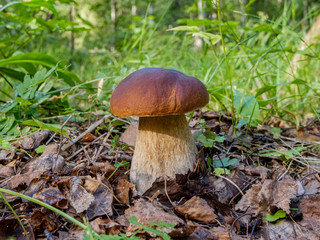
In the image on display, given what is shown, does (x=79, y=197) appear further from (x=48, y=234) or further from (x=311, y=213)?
(x=311, y=213)

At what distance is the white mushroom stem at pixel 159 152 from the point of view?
5.58 ft

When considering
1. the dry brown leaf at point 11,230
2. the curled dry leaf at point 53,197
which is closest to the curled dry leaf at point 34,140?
the curled dry leaf at point 53,197

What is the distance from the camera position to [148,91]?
143 centimetres

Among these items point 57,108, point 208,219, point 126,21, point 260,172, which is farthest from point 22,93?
point 126,21

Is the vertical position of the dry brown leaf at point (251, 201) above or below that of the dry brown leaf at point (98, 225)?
below

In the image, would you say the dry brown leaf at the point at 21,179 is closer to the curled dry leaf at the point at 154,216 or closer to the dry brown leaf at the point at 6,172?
the dry brown leaf at the point at 6,172

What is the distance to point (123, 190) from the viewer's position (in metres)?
1.61

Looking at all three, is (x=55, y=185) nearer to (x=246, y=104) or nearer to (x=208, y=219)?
(x=208, y=219)

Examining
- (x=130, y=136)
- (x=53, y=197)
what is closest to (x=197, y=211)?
(x=53, y=197)

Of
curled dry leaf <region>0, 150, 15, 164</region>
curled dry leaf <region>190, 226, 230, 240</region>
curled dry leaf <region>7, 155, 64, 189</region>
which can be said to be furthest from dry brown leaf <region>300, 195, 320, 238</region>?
curled dry leaf <region>0, 150, 15, 164</region>

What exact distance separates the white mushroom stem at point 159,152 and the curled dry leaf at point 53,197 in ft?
1.62

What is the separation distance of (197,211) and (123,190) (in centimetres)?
50

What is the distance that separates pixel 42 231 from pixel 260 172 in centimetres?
150

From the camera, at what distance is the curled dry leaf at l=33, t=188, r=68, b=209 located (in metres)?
1.41
